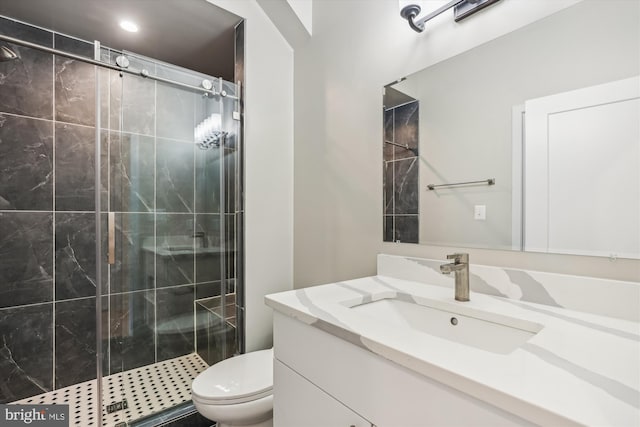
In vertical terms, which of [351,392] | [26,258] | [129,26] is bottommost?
[351,392]

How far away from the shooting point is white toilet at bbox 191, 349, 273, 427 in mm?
1210

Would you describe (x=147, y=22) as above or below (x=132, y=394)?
above

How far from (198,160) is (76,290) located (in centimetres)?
120

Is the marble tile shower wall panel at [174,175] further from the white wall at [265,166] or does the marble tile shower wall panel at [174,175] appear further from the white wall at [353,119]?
the white wall at [353,119]

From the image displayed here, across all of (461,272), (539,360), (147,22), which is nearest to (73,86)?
(147,22)

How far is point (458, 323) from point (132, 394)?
1725 millimetres

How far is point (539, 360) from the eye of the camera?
55cm

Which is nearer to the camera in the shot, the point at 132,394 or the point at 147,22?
the point at 132,394

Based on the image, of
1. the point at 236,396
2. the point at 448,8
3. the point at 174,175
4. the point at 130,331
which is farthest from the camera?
the point at 174,175

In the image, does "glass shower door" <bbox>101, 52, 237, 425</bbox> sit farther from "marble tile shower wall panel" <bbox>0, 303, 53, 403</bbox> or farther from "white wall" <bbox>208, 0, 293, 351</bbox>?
"marble tile shower wall panel" <bbox>0, 303, 53, 403</bbox>

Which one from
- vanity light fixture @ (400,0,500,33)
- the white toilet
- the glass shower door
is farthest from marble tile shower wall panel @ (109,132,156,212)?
vanity light fixture @ (400,0,500,33)

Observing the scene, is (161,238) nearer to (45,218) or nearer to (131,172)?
(131,172)

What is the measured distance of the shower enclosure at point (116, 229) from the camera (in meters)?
1.53

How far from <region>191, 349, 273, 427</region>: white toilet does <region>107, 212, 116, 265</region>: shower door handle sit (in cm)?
72
